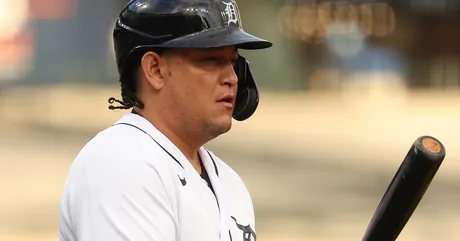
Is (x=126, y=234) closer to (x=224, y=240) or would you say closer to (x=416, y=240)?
(x=224, y=240)

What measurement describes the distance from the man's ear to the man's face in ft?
0.06

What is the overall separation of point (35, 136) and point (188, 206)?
13845mm

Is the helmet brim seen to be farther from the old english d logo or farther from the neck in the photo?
the old english d logo

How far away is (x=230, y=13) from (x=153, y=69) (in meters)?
0.21

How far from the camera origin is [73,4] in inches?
877

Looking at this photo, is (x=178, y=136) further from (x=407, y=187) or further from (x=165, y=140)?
(x=407, y=187)

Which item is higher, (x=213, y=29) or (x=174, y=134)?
(x=213, y=29)

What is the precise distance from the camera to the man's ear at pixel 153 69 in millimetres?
2076

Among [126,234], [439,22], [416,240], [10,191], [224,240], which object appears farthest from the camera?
[439,22]

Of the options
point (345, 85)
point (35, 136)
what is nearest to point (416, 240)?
point (35, 136)

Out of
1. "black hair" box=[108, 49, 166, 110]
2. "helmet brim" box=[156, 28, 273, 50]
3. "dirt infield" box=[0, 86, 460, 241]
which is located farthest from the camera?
"dirt infield" box=[0, 86, 460, 241]

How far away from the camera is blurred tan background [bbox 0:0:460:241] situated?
30.3ft

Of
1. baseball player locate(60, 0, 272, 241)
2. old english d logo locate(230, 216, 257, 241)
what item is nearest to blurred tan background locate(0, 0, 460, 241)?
old english d logo locate(230, 216, 257, 241)

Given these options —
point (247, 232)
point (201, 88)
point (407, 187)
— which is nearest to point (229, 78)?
point (201, 88)
